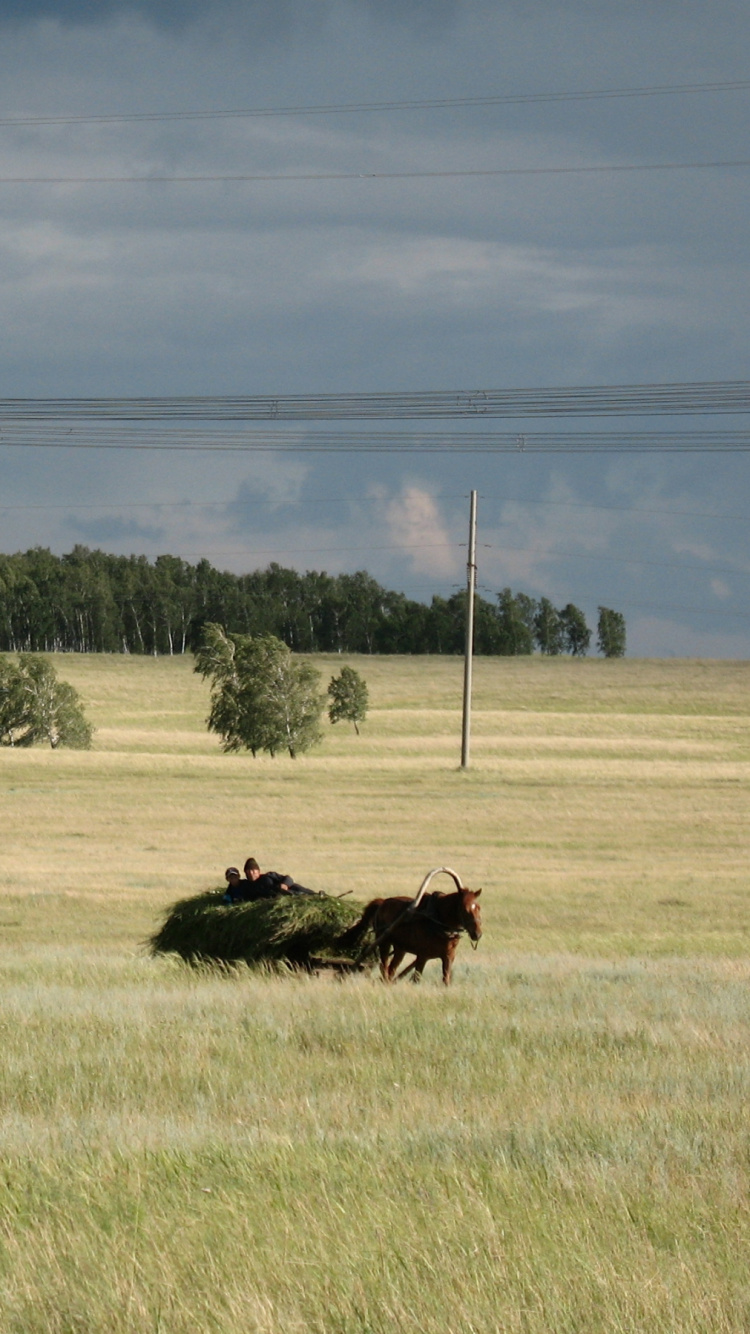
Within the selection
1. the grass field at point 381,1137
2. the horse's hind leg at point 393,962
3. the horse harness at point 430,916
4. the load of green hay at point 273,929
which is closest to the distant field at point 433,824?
the grass field at point 381,1137

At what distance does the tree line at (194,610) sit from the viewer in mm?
169875

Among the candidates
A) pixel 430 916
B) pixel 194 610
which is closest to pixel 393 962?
pixel 430 916

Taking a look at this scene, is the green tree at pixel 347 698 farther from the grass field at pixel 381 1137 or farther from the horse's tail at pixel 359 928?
the horse's tail at pixel 359 928

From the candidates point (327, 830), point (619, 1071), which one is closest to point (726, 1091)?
point (619, 1071)

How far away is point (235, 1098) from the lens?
8258 mm

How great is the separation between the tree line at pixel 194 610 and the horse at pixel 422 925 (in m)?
149

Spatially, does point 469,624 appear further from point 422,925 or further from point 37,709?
point 422,925

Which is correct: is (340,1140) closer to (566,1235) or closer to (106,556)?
(566,1235)

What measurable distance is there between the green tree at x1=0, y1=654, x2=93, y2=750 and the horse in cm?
7240

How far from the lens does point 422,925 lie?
12812 millimetres

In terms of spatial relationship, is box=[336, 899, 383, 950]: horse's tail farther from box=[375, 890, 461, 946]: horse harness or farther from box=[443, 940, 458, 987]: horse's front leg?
box=[443, 940, 458, 987]: horse's front leg

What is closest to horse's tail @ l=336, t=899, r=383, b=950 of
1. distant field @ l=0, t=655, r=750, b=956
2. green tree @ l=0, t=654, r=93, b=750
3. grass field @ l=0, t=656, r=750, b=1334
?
grass field @ l=0, t=656, r=750, b=1334

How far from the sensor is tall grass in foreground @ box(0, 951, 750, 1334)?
4887 millimetres

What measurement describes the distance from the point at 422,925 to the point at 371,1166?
6.31 m
